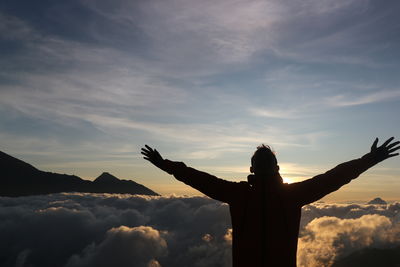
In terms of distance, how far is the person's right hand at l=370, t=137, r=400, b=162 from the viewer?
6203 millimetres

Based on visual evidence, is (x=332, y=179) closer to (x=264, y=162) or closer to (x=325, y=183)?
(x=325, y=183)

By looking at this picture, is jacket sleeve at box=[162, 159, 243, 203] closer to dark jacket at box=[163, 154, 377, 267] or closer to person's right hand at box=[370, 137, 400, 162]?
dark jacket at box=[163, 154, 377, 267]

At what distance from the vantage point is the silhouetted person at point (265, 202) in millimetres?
5180

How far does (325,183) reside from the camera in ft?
18.2

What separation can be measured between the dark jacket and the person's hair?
0.66 feet

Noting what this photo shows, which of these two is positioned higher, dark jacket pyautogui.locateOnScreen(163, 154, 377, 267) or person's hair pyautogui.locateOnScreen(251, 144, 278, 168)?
person's hair pyautogui.locateOnScreen(251, 144, 278, 168)

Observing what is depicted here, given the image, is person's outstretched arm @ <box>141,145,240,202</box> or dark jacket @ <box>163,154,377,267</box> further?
person's outstretched arm @ <box>141,145,240,202</box>

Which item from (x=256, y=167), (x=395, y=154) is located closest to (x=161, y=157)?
(x=256, y=167)

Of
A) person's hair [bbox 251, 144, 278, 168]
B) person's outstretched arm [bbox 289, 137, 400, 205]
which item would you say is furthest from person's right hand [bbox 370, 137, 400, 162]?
person's hair [bbox 251, 144, 278, 168]

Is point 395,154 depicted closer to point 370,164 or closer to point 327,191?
point 370,164

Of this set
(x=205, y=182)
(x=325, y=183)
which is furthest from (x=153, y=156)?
(x=325, y=183)

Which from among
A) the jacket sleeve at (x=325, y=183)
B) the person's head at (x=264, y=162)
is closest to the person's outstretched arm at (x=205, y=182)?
the person's head at (x=264, y=162)

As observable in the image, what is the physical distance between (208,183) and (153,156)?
1313mm

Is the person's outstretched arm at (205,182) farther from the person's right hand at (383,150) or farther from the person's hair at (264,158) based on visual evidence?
the person's right hand at (383,150)
